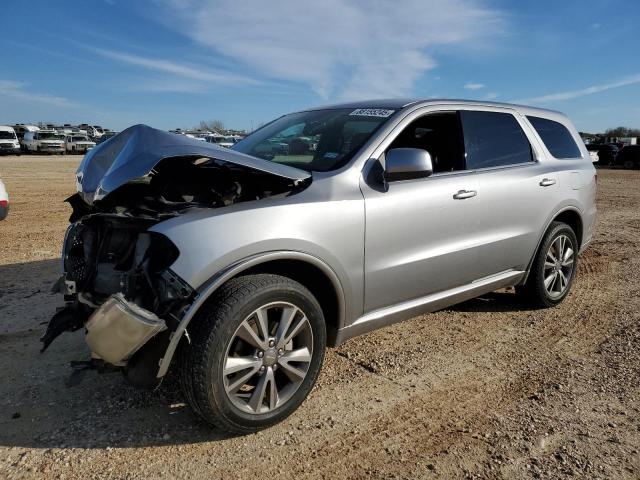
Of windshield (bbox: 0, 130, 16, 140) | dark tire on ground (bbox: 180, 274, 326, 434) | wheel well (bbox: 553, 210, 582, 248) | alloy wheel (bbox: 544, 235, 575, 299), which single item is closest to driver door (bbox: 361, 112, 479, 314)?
dark tire on ground (bbox: 180, 274, 326, 434)

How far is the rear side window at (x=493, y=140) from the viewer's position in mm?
3990

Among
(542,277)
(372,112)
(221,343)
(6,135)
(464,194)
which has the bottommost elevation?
(542,277)

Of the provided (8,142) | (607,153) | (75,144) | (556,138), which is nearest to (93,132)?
(75,144)

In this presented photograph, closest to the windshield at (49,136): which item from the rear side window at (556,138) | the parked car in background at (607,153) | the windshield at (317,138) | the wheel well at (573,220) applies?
the parked car in background at (607,153)

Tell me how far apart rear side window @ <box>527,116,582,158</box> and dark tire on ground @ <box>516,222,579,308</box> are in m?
0.73

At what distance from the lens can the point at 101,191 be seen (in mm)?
2588

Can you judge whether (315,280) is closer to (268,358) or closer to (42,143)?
(268,358)

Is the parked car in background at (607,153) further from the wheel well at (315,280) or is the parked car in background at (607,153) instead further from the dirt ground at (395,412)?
the wheel well at (315,280)

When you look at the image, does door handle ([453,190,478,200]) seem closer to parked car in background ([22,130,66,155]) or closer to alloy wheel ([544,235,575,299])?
alloy wheel ([544,235,575,299])

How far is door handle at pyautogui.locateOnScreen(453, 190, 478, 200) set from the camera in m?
3.61

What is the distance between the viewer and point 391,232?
320 cm

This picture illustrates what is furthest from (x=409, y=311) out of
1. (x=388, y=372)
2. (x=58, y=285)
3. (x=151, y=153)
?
(x=58, y=285)

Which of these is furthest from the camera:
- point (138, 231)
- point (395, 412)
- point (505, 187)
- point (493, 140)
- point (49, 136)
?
point (49, 136)

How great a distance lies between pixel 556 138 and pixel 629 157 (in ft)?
99.8
